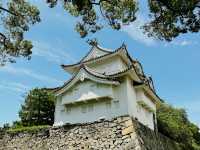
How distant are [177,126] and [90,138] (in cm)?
1343

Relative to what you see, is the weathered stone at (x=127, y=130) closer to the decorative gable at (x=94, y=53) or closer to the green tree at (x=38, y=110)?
the decorative gable at (x=94, y=53)

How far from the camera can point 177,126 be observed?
24.7 m

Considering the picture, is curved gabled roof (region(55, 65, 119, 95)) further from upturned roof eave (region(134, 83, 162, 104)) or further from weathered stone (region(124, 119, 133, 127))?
weathered stone (region(124, 119, 133, 127))

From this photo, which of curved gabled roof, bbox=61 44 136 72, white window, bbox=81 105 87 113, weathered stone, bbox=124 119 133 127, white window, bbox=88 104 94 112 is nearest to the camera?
weathered stone, bbox=124 119 133 127

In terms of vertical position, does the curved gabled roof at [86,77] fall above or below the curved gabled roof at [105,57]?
below

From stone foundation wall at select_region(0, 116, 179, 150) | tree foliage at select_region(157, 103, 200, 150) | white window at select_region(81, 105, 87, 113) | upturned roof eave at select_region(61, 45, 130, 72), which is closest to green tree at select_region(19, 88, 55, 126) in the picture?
upturned roof eave at select_region(61, 45, 130, 72)

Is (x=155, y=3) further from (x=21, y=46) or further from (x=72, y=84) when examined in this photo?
(x=72, y=84)

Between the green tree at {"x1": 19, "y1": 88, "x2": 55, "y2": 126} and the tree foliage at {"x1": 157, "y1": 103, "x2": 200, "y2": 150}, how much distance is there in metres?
8.53

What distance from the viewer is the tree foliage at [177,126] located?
22.8m

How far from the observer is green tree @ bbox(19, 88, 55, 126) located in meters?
24.1

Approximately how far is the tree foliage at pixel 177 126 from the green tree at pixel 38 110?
336 inches

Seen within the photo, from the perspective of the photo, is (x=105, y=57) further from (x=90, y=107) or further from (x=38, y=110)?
(x=38, y=110)

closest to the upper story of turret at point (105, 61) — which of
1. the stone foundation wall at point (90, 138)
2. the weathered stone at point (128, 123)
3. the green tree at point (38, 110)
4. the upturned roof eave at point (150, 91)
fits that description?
the upturned roof eave at point (150, 91)

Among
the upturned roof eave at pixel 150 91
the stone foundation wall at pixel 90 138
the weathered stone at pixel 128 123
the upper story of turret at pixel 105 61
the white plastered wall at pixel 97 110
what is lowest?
the stone foundation wall at pixel 90 138
